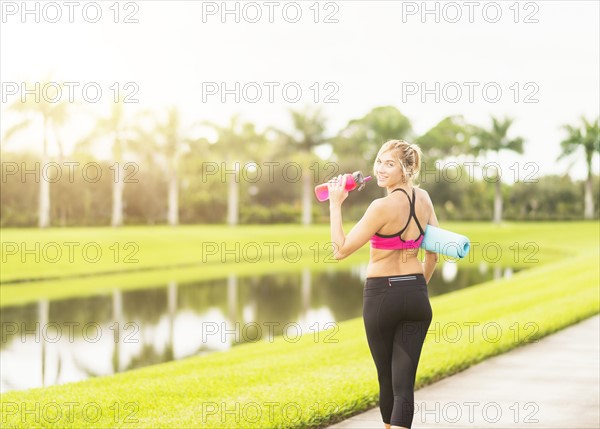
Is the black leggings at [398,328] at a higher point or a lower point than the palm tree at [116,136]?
lower

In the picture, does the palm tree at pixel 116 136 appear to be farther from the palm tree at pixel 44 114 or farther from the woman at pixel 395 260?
the woman at pixel 395 260

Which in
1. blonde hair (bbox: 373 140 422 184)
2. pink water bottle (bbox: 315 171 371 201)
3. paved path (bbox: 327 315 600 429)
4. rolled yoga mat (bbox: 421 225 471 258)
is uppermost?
blonde hair (bbox: 373 140 422 184)

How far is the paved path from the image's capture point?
284 inches

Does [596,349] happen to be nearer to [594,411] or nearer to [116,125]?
[594,411]

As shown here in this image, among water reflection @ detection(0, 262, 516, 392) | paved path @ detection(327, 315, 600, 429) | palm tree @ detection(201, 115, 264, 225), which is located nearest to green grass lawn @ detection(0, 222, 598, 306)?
water reflection @ detection(0, 262, 516, 392)

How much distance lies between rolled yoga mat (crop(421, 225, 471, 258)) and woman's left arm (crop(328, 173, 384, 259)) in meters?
0.33

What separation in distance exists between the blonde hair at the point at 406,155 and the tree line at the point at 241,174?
2148 inches

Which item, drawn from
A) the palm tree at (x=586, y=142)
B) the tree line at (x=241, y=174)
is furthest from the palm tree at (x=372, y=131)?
the palm tree at (x=586, y=142)

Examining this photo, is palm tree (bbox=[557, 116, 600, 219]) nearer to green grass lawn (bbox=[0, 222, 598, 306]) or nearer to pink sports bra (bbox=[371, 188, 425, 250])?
green grass lawn (bbox=[0, 222, 598, 306])

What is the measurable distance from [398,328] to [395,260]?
15.9 inches

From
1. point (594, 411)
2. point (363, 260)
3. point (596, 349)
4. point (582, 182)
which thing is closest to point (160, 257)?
point (363, 260)

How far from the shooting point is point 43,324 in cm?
2088

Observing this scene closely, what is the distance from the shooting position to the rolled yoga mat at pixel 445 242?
15.9ft

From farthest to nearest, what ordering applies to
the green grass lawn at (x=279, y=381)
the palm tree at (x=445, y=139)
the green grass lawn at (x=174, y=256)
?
the palm tree at (x=445, y=139) → the green grass lawn at (x=174, y=256) → the green grass lawn at (x=279, y=381)
